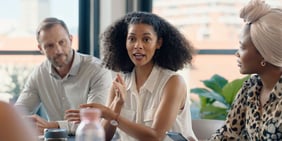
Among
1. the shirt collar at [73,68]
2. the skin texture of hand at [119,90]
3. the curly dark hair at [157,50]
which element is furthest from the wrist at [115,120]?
the shirt collar at [73,68]

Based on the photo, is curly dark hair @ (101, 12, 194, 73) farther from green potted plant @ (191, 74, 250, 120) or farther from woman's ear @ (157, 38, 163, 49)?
green potted plant @ (191, 74, 250, 120)

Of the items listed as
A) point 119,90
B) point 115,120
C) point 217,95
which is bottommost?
point 217,95

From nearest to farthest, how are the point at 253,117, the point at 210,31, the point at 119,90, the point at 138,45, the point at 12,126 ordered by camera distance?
the point at 12,126, the point at 253,117, the point at 119,90, the point at 138,45, the point at 210,31

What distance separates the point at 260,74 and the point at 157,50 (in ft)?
2.36

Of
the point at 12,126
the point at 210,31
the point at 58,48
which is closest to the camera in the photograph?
the point at 12,126

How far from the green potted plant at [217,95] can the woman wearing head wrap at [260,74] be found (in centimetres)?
139

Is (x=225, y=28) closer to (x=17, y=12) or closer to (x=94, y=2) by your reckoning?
(x=94, y=2)

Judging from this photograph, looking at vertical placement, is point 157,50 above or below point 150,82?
above

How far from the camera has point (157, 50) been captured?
8.56ft

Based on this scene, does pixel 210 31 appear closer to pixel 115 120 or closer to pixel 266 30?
pixel 115 120

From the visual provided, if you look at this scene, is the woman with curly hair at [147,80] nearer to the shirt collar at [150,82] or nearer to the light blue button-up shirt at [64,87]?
the shirt collar at [150,82]

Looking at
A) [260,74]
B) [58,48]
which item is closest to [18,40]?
[58,48]

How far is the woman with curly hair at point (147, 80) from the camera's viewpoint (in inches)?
93.1

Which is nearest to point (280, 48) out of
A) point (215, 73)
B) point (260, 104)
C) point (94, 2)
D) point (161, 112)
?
point (260, 104)
